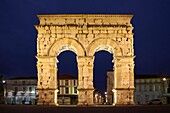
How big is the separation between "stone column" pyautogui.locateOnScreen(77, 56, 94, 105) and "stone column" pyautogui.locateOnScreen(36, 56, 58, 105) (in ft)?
8.83

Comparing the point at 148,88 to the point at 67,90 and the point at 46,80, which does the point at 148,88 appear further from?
the point at 46,80

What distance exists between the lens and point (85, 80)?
37281 millimetres

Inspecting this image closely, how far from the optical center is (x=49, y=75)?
37.6 metres

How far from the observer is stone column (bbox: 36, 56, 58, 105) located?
37188mm

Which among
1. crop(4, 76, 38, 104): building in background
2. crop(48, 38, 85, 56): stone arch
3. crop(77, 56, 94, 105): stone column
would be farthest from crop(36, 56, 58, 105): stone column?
crop(4, 76, 38, 104): building in background

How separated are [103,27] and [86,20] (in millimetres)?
1974

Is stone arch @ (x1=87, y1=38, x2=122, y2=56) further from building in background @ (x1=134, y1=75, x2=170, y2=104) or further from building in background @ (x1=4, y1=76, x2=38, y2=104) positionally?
building in background @ (x1=4, y1=76, x2=38, y2=104)

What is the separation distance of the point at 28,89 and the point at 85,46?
42.2 metres

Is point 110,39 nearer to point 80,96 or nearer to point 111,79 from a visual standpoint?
point 80,96

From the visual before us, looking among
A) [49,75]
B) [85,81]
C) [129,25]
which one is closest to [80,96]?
[85,81]

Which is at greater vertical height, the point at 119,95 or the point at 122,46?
the point at 122,46

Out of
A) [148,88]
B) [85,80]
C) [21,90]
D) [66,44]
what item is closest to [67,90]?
[21,90]

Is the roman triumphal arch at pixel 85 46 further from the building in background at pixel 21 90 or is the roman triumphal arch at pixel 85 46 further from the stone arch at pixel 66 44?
the building in background at pixel 21 90

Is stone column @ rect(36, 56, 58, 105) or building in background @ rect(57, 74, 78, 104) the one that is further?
building in background @ rect(57, 74, 78, 104)
